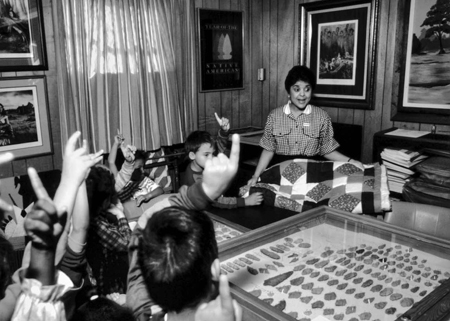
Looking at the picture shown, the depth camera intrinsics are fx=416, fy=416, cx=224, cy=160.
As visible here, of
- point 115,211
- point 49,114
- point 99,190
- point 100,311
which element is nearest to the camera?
point 100,311

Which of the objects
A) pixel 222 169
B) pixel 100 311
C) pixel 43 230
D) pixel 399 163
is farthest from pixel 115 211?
pixel 399 163

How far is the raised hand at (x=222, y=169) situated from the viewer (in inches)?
43.1

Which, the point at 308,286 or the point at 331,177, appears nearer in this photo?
the point at 308,286

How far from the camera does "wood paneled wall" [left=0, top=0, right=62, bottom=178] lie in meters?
2.93

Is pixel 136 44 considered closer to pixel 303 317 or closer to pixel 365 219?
pixel 365 219

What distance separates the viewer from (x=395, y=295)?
1.39 m

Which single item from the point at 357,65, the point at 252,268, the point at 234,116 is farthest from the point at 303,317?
the point at 234,116

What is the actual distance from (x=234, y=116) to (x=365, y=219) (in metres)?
2.65

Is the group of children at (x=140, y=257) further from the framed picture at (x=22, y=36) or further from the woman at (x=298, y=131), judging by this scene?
the framed picture at (x=22, y=36)

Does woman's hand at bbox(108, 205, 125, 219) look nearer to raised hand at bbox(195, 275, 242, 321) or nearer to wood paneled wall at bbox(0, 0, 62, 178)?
raised hand at bbox(195, 275, 242, 321)

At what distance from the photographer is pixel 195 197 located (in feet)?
3.87

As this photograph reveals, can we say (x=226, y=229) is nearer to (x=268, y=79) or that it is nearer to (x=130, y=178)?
(x=130, y=178)

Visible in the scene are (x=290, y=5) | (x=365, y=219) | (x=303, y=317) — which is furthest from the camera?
(x=290, y=5)

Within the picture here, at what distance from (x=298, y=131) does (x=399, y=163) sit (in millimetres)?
780
